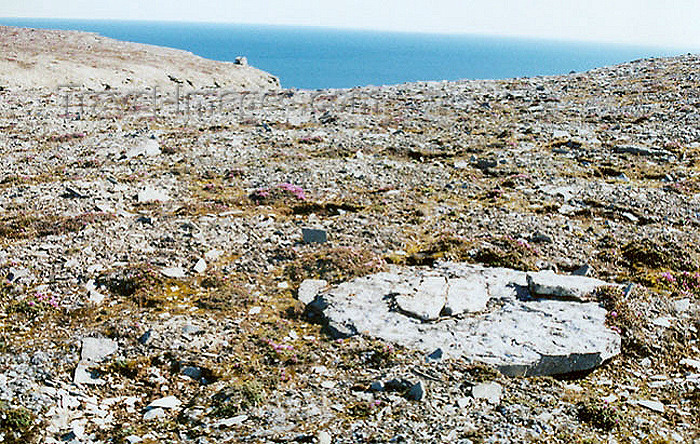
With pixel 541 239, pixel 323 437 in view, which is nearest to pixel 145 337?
pixel 323 437

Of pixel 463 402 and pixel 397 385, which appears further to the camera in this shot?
pixel 397 385

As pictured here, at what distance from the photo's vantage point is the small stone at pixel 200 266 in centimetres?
1465

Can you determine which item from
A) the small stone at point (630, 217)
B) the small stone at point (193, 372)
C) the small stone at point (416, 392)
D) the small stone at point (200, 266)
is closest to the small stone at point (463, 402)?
the small stone at point (416, 392)

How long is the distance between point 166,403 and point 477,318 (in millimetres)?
6869

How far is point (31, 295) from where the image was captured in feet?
41.8

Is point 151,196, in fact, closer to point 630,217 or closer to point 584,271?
point 584,271

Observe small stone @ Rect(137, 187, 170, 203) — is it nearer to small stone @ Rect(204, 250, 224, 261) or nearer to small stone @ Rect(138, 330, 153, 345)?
small stone @ Rect(204, 250, 224, 261)

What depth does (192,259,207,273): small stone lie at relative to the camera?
14.6 metres

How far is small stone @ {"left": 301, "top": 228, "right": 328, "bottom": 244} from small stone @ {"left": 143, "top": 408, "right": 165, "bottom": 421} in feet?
26.4

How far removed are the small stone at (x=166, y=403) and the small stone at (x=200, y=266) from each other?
5191 mm

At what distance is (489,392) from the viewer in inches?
385

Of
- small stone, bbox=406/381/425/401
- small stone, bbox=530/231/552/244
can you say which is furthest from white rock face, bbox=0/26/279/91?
small stone, bbox=406/381/425/401

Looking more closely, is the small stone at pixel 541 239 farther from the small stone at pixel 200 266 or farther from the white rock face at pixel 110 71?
the white rock face at pixel 110 71

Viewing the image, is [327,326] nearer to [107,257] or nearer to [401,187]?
[107,257]
